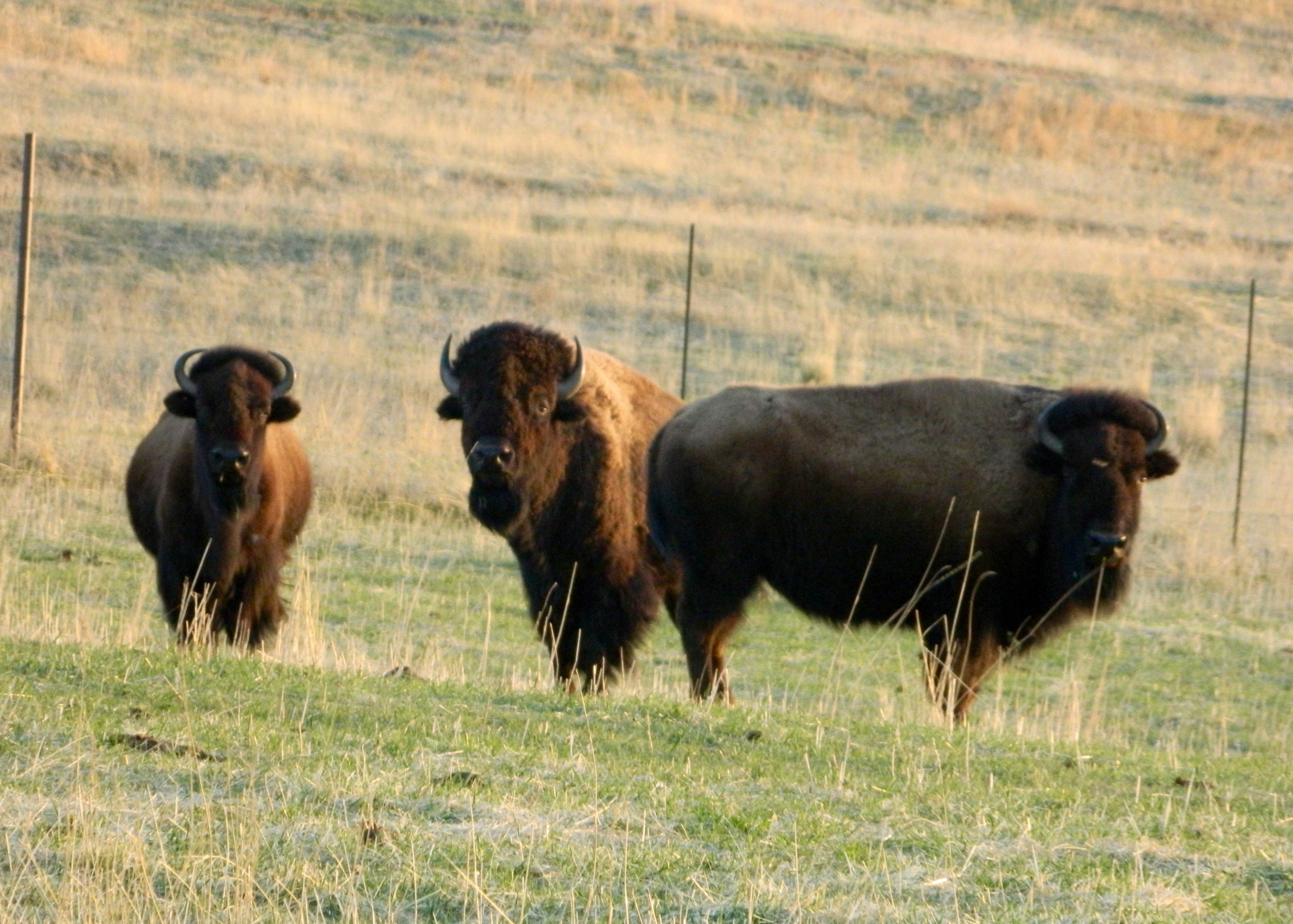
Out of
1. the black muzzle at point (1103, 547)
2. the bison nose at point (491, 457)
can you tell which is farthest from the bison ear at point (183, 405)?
the black muzzle at point (1103, 547)

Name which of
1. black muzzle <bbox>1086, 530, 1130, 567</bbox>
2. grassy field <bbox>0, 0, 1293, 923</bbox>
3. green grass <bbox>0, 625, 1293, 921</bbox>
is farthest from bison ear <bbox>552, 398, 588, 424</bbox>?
black muzzle <bbox>1086, 530, 1130, 567</bbox>

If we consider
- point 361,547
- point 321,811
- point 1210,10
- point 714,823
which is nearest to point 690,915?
point 714,823

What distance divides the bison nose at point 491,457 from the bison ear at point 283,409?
1475 millimetres

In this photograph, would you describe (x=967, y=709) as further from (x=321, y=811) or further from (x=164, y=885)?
(x=164, y=885)

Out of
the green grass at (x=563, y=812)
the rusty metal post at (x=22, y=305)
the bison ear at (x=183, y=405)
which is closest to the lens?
the green grass at (x=563, y=812)

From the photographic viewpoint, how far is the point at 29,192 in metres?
17.0

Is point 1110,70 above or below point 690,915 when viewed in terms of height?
above

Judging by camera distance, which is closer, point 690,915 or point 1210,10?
point 690,915

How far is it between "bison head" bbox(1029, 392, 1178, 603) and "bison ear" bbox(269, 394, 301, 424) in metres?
4.24

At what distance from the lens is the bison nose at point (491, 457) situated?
9.80 m

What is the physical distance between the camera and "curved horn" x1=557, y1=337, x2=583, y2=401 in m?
10.3

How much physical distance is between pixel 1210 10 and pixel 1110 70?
9746 millimetres

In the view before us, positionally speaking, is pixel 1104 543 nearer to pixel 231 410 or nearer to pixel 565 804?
pixel 565 804

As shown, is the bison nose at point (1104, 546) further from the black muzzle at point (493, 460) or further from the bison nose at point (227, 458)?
the bison nose at point (227, 458)
